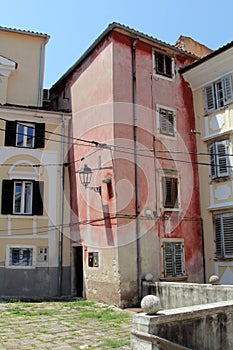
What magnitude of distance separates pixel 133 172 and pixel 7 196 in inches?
231

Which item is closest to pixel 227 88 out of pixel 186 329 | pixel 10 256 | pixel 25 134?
pixel 25 134

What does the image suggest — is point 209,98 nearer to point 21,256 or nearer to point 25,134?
point 25,134

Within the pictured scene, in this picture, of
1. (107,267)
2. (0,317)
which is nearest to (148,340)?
(0,317)

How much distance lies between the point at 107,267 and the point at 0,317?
4057 millimetres

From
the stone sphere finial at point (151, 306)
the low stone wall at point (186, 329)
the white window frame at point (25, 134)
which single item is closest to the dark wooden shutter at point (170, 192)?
the white window frame at point (25, 134)

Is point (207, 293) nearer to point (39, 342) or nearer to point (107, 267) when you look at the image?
point (107, 267)

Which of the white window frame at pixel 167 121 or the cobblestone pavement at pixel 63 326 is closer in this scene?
the cobblestone pavement at pixel 63 326

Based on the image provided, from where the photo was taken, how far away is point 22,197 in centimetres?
1588

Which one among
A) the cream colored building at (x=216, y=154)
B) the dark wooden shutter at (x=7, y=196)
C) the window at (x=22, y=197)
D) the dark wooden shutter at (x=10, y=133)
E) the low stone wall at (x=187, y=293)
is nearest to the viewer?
the low stone wall at (x=187, y=293)

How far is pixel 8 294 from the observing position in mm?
14711

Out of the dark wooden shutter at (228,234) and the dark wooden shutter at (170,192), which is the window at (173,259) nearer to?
the dark wooden shutter at (170,192)

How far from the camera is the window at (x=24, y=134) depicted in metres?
15.9

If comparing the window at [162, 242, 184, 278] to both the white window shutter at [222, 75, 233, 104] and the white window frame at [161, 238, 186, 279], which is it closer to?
the white window frame at [161, 238, 186, 279]

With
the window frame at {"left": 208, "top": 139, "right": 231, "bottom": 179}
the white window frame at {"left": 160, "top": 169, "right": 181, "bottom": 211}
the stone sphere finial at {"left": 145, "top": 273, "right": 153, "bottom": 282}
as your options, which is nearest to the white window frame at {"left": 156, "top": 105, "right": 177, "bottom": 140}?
the white window frame at {"left": 160, "top": 169, "right": 181, "bottom": 211}
